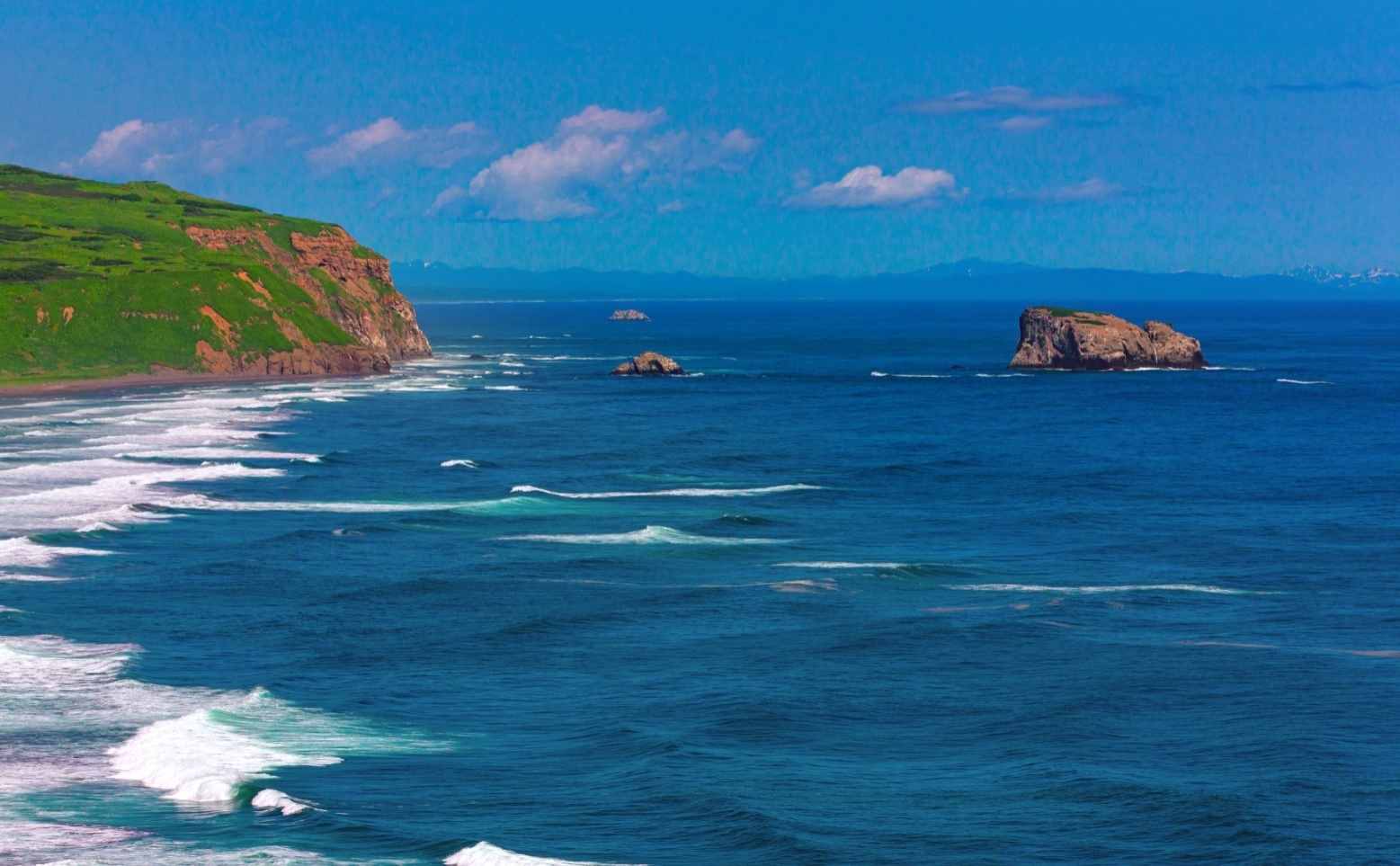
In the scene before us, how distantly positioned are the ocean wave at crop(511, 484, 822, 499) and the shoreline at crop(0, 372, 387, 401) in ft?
247

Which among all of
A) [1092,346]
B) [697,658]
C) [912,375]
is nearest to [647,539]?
[697,658]

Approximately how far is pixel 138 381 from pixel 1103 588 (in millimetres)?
124593

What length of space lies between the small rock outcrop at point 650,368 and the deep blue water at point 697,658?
279ft

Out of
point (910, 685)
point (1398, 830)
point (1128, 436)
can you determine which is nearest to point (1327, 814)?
point (1398, 830)

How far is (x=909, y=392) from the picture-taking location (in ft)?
527

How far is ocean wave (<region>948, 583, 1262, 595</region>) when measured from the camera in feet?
185

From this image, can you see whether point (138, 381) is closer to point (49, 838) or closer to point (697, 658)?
point (697, 658)

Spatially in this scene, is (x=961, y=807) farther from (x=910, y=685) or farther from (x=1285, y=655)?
(x=1285, y=655)

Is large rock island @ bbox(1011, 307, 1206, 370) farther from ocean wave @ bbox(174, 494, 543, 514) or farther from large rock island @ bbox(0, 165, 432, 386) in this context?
ocean wave @ bbox(174, 494, 543, 514)

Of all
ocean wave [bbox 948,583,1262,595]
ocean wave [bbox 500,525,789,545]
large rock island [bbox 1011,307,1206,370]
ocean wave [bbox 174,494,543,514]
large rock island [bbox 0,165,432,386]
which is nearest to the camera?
ocean wave [bbox 948,583,1262,595]

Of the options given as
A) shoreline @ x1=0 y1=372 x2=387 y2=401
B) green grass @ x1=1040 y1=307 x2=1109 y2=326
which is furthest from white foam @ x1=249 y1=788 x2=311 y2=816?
green grass @ x1=1040 y1=307 x2=1109 y2=326

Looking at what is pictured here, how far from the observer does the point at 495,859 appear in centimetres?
2914

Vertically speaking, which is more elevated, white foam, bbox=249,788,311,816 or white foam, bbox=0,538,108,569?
white foam, bbox=0,538,108,569

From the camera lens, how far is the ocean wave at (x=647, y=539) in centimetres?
6731
